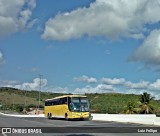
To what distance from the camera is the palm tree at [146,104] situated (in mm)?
98188

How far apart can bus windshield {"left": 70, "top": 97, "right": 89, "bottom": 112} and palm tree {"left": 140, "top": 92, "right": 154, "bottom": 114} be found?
45417mm

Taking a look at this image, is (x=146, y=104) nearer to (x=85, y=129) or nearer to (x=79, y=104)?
(x=79, y=104)

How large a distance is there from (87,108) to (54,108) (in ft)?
32.2

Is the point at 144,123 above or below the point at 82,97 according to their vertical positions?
below

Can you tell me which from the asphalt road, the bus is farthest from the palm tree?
the asphalt road

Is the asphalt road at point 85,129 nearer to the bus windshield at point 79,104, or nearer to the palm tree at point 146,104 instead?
the bus windshield at point 79,104

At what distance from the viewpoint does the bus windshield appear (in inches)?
2140

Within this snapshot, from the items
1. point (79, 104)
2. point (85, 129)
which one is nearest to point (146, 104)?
point (79, 104)

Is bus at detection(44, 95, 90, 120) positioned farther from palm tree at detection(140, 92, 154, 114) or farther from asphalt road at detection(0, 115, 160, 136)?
palm tree at detection(140, 92, 154, 114)

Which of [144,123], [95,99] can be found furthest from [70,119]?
[95,99]

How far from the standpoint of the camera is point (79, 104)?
54375mm

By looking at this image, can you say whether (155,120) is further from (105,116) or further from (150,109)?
(150,109)

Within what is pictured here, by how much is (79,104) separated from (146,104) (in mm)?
48052

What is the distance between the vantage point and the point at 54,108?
208ft
